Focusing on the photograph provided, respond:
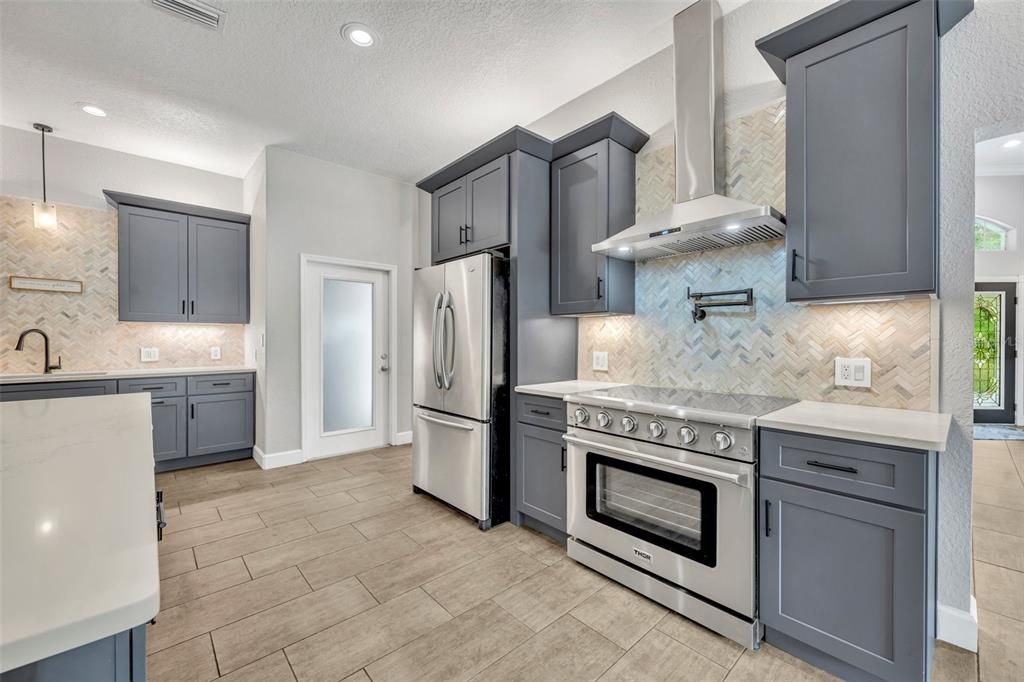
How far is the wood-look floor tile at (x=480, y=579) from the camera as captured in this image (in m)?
2.16

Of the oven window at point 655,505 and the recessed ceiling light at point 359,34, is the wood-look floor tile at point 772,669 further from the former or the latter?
the recessed ceiling light at point 359,34

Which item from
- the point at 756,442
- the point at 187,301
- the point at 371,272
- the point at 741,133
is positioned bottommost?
the point at 756,442

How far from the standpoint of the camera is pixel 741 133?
2.47 m

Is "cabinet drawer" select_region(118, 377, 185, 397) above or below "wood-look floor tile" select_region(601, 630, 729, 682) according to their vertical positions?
above

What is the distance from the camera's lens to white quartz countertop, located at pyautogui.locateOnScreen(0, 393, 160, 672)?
0.54 metres

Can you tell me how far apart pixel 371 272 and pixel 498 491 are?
3.09 metres

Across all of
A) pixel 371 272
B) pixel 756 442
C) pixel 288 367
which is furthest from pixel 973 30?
pixel 288 367

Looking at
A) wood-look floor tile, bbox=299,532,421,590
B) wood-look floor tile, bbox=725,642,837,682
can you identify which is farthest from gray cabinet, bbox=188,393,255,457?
wood-look floor tile, bbox=725,642,837,682

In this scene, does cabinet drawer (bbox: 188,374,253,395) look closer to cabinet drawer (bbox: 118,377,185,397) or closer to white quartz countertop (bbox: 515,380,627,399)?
cabinet drawer (bbox: 118,377,185,397)

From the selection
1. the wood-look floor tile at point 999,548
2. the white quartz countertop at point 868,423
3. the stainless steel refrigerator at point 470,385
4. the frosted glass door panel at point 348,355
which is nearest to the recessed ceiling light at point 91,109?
the frosted glass door panel at point 348,355

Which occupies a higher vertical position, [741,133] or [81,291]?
[741,133]

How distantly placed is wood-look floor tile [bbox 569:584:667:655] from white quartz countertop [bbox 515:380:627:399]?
1047 millimetres

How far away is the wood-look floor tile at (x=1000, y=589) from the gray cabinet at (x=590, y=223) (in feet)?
7.29

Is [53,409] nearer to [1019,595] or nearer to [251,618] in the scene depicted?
[251,618]
